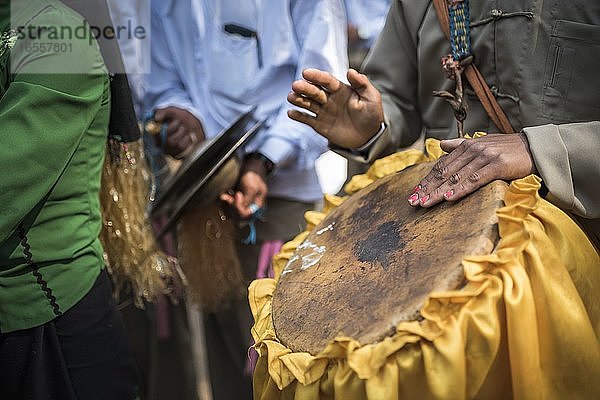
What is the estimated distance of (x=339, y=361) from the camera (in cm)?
128

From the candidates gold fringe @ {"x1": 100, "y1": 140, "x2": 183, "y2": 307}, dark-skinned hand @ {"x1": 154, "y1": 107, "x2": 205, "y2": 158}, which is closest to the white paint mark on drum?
gold fringe @ {"x1": 100, "y1": 140, "x2": 183, "y2": 307}

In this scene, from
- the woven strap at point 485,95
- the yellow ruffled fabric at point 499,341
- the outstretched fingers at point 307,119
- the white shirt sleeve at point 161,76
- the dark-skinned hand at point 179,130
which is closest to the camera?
the yellow ruffled fabric at point 499,341

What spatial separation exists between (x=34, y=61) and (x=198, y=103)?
113cm

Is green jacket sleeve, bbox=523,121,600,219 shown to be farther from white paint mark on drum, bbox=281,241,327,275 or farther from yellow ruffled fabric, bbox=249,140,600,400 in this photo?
white paint mark on drum, bbox=281,241,327,275

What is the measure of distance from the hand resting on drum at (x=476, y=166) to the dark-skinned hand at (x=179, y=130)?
126 centimetres

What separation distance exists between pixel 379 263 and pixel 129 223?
99 cm

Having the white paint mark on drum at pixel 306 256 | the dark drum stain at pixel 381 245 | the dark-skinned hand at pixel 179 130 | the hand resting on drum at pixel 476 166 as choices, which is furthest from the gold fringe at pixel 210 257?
the hand resting on drum at pixel 476 166

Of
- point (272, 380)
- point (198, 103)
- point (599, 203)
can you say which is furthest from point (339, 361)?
point (198, 103)

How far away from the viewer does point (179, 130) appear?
8.50 feet

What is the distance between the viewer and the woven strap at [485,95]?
1.71 metres

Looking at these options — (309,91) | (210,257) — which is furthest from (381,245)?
(210,257)

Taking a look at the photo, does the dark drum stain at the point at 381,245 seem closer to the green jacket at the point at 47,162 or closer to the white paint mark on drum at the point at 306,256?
the white paint mark on drum at the point at 306,256

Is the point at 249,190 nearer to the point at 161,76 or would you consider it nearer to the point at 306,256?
the point at 161,76

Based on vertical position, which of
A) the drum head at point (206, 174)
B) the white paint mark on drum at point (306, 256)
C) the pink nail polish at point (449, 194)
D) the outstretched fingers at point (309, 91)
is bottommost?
the drum head at point (206, 174)
